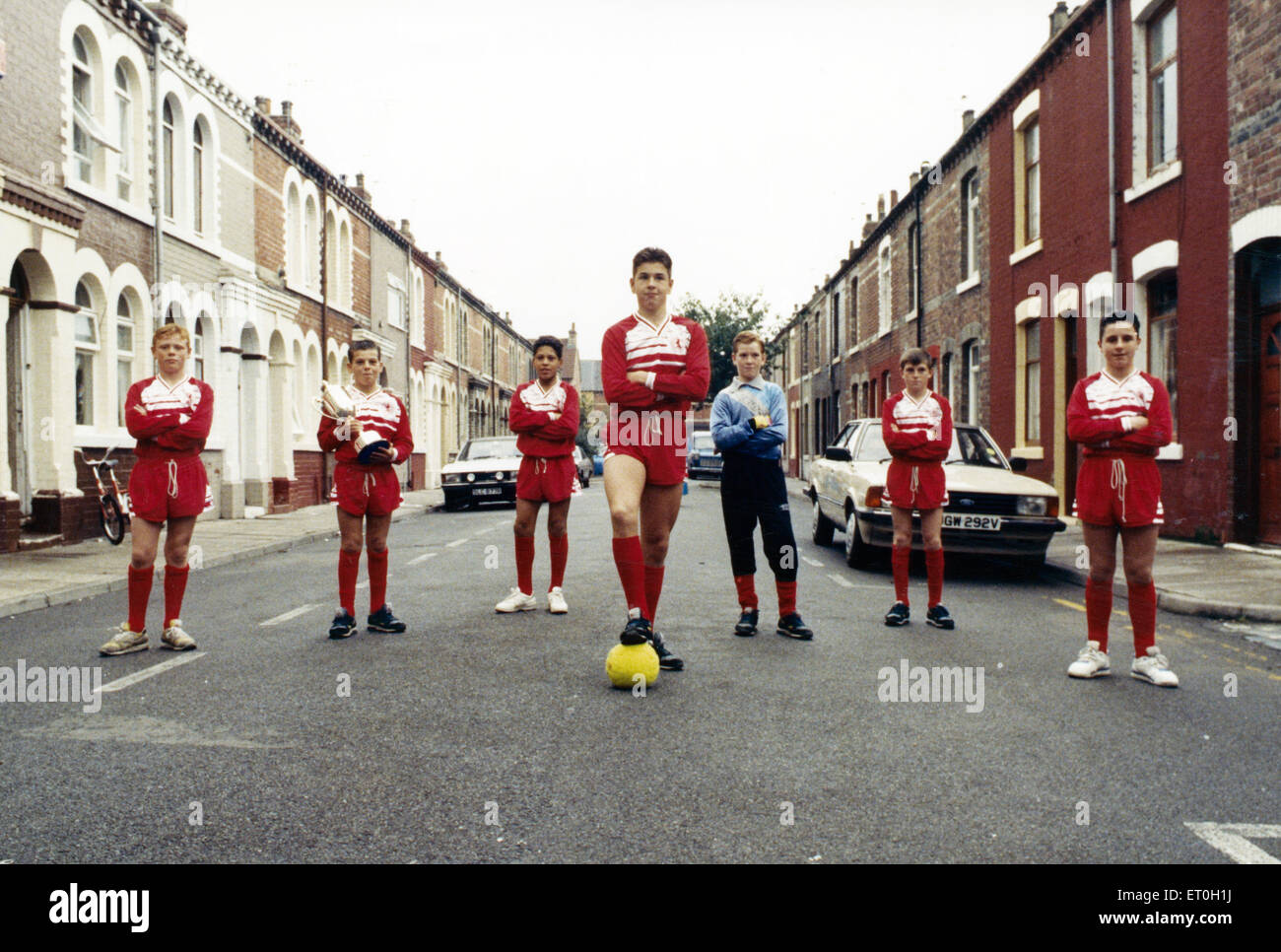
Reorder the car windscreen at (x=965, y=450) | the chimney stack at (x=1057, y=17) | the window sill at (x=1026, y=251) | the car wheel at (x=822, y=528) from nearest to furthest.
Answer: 1. the car windscreen at (x=965, y=450)
2. the car wheel at (x=822, y=528)
3. the window sill at (x=1026, y=251)
4. the chimney stack at (x=1057, y=17)

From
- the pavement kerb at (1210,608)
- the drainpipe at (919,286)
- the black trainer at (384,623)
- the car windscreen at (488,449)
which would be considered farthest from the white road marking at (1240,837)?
the drainpipe at (919,286)

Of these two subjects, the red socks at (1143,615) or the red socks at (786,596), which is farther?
the red socks at (786,596)

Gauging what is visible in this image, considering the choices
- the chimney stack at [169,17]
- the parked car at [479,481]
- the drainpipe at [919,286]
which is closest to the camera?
the chimney stack at [169,17]

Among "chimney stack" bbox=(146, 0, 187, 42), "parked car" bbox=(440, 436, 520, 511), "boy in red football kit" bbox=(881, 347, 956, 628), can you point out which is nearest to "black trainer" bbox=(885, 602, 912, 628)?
"boy in red football kit" bbox=(881, 347, 956, 628)

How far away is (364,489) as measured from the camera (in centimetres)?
677

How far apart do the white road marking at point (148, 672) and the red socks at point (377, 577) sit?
1.09m

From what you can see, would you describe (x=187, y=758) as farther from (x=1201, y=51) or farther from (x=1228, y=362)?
(x=1201, y=51)

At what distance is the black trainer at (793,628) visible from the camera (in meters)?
6.73

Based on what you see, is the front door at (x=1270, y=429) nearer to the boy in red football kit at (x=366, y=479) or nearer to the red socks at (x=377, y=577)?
the boy in red football kit at (x=366, y=479)

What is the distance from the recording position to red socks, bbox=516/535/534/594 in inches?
306

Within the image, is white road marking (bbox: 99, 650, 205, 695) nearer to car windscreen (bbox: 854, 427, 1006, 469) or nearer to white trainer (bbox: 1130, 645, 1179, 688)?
white trainer (bbox: 1130, 645, 1179, 688)

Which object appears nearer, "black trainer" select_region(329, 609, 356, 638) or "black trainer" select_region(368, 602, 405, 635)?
"black trainer" select_region(329, 609, 356, 638)

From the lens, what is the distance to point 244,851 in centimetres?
316

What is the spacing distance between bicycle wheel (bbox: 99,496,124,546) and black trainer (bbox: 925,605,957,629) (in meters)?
10.9
